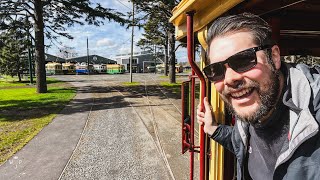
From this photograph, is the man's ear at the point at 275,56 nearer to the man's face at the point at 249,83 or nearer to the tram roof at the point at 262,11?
the man's face at the point at 249,83

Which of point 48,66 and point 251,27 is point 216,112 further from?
point 48,66

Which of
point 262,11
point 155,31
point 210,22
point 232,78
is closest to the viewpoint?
point 232,78

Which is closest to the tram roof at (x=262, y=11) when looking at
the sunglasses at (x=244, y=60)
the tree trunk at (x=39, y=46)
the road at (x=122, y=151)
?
the sunglasses at (x=244, y=60)

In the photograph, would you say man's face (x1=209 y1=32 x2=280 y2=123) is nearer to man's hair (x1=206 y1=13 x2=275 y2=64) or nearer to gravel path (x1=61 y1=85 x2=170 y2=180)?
man's hair (x1=206 y1=13 x2=275 y2=64)

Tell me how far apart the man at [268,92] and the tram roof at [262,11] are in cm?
94

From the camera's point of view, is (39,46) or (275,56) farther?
(39,46)

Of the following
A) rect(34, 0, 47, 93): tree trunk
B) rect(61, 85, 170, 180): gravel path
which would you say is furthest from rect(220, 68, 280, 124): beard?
rect(34, 0, 47, 93): tree trunk

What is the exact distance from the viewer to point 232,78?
5.56 feet

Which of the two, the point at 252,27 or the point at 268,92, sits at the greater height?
the point at 252,27

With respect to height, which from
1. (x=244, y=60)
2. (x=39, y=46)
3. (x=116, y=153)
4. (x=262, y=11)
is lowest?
(x=116, y=153)

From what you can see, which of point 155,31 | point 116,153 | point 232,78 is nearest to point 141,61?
point 155,31

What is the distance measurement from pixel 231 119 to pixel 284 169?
1796 mm

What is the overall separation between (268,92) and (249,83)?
4.8 inches

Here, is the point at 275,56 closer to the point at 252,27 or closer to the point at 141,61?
the point at 252,27
